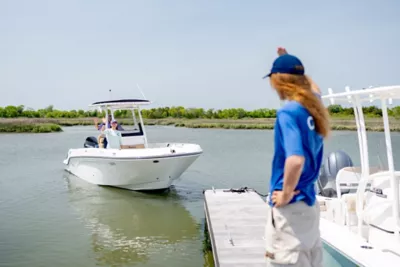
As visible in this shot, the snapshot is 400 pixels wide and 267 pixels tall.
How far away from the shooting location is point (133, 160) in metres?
11.6

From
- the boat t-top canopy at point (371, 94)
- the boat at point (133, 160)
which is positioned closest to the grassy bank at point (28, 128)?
the boat at point (133, 160)

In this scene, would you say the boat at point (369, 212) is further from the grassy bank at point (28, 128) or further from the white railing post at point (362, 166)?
the grassy bank at point (28, 128)

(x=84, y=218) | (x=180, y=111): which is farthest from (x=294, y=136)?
(x=180, y=111)

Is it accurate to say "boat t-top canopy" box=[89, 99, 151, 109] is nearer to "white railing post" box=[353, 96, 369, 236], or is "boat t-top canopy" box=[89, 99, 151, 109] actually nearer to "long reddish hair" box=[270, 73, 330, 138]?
"white railing post" box=[353, 96, 369, 236]

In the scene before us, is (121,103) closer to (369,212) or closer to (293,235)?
(369,212)

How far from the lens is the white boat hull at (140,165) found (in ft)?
→ 38.1

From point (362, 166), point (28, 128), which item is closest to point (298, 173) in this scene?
point (362, 166)

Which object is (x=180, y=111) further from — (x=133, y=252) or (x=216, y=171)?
(x=133, y=252)

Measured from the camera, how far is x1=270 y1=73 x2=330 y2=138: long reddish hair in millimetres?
2471

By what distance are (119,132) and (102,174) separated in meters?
1.33

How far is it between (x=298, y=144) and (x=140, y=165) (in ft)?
31.5

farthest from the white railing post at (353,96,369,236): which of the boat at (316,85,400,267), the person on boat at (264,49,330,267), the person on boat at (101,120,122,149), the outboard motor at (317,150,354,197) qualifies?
the person on boat at (101,120,122,149)

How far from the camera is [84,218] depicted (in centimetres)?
1001

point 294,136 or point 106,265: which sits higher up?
point 294,136
